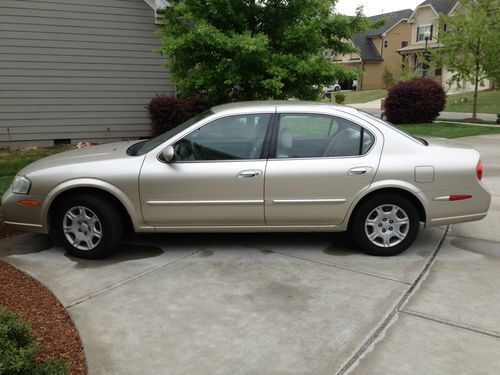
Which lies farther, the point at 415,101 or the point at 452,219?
the point at 415,101

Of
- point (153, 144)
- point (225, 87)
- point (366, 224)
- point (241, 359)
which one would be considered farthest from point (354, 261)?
point (225, 87)

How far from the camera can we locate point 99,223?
15.5 feet

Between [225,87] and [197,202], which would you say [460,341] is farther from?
[225,87]

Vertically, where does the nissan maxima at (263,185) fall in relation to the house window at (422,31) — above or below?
below

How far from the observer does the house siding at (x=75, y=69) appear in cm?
1097

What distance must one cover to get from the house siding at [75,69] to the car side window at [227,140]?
769 centimetres

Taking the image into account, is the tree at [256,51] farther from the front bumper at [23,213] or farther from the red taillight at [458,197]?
the front bumper at [23,213]

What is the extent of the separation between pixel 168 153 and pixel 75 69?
802 centimetres

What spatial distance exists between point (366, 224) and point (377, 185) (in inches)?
16.5

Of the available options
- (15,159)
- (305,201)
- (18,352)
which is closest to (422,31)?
(15,159)

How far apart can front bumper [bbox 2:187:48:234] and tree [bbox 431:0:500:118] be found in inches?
752

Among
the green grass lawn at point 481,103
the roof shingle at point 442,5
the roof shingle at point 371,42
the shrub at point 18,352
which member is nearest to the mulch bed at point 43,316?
the shrub at point 18,352

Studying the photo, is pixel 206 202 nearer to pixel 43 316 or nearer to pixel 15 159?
pixel 43 316

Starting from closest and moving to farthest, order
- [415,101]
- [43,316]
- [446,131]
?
[43,316] < [446,131] < [415,101]
